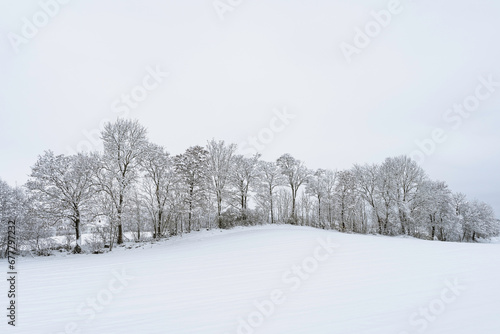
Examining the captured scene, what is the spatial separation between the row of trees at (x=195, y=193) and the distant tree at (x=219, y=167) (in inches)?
5.8

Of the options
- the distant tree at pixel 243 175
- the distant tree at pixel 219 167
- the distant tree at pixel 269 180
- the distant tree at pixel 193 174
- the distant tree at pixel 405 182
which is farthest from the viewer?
the distant tree at pixel 269 180

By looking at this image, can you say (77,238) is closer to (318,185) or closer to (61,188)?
(61,188)

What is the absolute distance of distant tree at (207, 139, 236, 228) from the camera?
3259 centimetres

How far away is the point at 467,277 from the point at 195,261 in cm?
1174

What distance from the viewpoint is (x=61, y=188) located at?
21.8m

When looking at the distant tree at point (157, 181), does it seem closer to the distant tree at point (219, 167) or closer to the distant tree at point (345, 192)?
the distant tree at point (219, 167)

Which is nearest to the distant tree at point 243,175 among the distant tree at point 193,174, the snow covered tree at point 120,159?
the distant tree at point 193,174

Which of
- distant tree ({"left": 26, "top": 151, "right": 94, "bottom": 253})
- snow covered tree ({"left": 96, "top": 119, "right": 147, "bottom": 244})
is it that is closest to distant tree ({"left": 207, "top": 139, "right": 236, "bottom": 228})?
snow covered tree ({"left": 96, "top": 119, "right": 147, "bottom": 244})

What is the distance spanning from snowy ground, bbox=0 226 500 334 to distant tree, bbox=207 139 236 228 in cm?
2123

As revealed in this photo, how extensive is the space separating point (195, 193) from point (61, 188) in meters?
14.0

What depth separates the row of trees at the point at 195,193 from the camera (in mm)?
21984

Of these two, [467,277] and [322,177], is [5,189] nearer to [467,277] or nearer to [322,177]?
[467,277]

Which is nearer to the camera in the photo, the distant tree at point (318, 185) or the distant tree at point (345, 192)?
the distant tree at point (345, 192)

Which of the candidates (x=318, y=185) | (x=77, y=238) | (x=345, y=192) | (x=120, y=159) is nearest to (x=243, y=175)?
(x=318, y=185)
